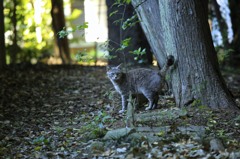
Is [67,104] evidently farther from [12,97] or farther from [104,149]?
[104,149]

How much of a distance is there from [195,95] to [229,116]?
0.65 m

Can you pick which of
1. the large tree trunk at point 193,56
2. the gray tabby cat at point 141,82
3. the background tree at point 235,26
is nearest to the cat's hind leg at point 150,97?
the gray tabby cat at point 141,82

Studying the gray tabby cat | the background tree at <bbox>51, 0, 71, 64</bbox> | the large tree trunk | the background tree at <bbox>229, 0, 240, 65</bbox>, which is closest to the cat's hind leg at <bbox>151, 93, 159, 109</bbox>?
the gray tabby cat

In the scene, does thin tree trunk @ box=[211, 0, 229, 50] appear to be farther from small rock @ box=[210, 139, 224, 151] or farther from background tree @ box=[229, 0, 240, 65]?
small rock @ box=[210, 139, 224, 151]

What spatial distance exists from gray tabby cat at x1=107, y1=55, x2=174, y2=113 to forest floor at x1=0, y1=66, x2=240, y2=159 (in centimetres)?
28

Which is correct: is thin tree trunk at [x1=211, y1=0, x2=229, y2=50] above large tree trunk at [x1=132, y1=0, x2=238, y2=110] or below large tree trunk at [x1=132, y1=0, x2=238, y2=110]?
above

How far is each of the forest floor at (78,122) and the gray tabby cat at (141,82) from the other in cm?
28

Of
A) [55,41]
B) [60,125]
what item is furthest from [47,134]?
[55,41]

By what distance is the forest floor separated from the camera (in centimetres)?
602

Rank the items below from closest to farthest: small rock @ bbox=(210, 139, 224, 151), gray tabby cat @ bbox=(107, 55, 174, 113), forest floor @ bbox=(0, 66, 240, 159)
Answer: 1. small rock @ bbox=(210, 139, 224, 151)
2. forest floor @ bbox=(0, 66, 240, 159)
3. gray tabby cat @ bbox=(107, 55, 174, 113)

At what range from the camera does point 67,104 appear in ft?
31.9

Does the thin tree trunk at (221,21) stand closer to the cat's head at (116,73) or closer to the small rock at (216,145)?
the cat's head at (116,73)

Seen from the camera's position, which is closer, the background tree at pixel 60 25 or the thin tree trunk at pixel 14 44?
the thin tree trunk at pixel 14 44

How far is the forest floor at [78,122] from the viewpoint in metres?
6.02
